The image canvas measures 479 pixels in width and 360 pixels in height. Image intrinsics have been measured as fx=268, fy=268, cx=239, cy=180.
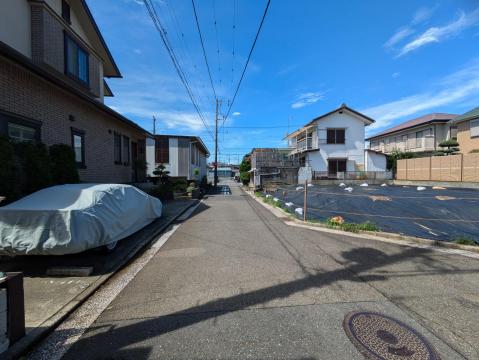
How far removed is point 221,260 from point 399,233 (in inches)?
196

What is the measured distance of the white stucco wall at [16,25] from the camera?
752cm

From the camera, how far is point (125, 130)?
13.5 meters

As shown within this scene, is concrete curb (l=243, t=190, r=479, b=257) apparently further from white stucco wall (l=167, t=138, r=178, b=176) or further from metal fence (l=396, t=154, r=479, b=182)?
metal fence (l=396, t=154, r=479, b=182)

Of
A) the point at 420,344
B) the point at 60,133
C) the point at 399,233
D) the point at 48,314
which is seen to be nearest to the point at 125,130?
the point at 60,133

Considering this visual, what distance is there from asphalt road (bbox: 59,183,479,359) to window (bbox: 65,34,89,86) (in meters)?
8.18

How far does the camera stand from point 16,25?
26.2 feet

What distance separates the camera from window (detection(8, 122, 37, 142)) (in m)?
6.19

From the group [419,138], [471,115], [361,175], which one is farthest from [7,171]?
[419,138]

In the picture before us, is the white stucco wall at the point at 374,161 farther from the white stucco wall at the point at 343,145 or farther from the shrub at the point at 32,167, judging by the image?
the shrub at the point at 32,167

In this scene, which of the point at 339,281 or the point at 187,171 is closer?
the point at 339,281

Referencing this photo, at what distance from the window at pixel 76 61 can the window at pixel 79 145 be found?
98.2 inches

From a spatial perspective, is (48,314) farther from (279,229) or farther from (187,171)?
(187,171)

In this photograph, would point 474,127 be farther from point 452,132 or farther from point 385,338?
point 385,338

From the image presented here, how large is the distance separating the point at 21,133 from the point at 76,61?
5334mm
